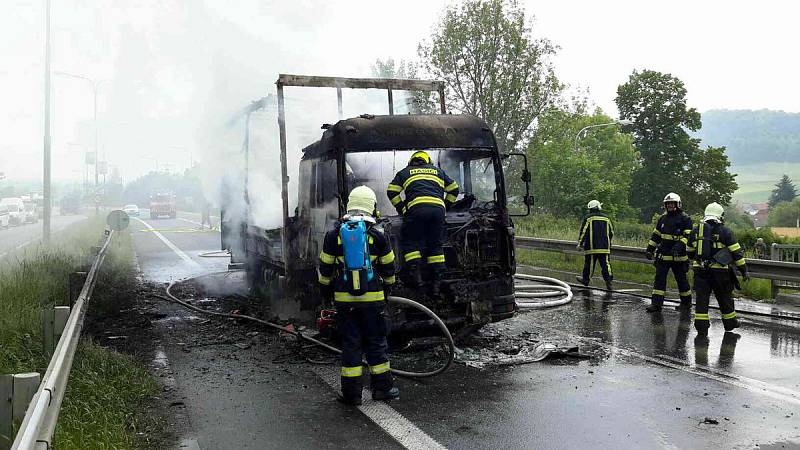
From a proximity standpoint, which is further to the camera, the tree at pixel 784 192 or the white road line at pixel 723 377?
the tree at pixel 784 192

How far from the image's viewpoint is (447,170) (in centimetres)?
816

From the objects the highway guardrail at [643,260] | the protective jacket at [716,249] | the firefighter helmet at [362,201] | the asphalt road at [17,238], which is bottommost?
the asphalt road at [17,238]

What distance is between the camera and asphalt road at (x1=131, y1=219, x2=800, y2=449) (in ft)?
15.8

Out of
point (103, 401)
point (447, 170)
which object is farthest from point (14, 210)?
point (103, 401)

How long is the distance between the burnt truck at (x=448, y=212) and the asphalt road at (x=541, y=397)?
773 millimetres

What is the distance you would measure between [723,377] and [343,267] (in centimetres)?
364

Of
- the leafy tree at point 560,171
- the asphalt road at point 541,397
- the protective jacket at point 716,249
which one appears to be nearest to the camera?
the asphalt road at point 541,397

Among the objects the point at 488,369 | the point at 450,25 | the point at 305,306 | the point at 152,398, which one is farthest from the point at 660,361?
the point at 450,25

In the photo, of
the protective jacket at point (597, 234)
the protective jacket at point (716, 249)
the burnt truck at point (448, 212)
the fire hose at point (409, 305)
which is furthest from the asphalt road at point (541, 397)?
the protective jacket at point (597, 234)

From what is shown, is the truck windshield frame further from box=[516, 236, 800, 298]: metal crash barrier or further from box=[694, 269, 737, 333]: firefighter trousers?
box=[516, 236, 800, 298]: metal crash barrier

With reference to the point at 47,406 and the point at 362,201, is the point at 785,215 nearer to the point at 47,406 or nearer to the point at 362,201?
the point at 362,201

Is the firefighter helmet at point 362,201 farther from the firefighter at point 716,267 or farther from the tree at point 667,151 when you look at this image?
the tree at point 667,151

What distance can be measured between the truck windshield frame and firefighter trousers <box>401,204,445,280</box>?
0.62 m

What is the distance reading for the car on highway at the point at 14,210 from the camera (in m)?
45.5
